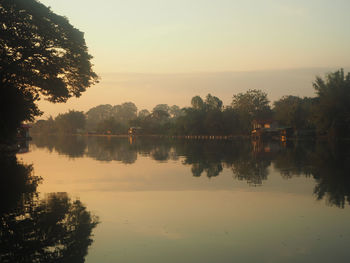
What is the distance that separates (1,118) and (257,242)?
2267cm

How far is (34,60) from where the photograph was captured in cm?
3095

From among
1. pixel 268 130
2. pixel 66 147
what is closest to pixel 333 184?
pixel 66 147

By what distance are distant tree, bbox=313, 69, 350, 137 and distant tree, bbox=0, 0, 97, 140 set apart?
201 feet

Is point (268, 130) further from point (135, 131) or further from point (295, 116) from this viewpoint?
point (135, 131)

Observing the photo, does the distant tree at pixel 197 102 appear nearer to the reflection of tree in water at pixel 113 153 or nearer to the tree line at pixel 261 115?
the tree line at pixel 261 115

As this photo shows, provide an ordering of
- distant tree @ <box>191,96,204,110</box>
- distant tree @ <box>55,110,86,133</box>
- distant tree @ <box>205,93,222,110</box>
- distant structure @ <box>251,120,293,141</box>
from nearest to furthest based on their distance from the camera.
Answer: distant structure @ <box>251,120,293,141</box> → distant tree @ <box>191,96,204,110</box> → distant tree @ <box>205,93,222,110</box> → distant tree @ <box>55,110,86,133</box>

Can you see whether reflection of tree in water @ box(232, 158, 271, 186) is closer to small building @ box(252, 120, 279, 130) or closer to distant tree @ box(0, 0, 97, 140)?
distant tree @ box(0, 0, 97, 140)

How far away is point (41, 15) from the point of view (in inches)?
1180

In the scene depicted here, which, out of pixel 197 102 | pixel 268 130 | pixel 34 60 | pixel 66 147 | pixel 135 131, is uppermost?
pixel 197 102

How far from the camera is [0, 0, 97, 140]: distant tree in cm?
2786

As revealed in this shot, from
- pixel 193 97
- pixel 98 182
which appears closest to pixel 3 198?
pixel 98 182

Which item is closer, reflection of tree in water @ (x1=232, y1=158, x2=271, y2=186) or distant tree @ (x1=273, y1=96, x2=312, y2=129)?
reflection of tree in water @ (x1=232, y1=158, x2=271, y2=186)

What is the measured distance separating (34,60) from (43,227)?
23.1m

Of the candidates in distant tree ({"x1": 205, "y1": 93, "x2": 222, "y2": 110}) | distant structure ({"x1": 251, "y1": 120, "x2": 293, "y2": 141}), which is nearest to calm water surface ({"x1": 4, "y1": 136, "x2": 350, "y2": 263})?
distant structure ({"x1": 251, "y1": 120, "x2": 293, "y2": 141})
